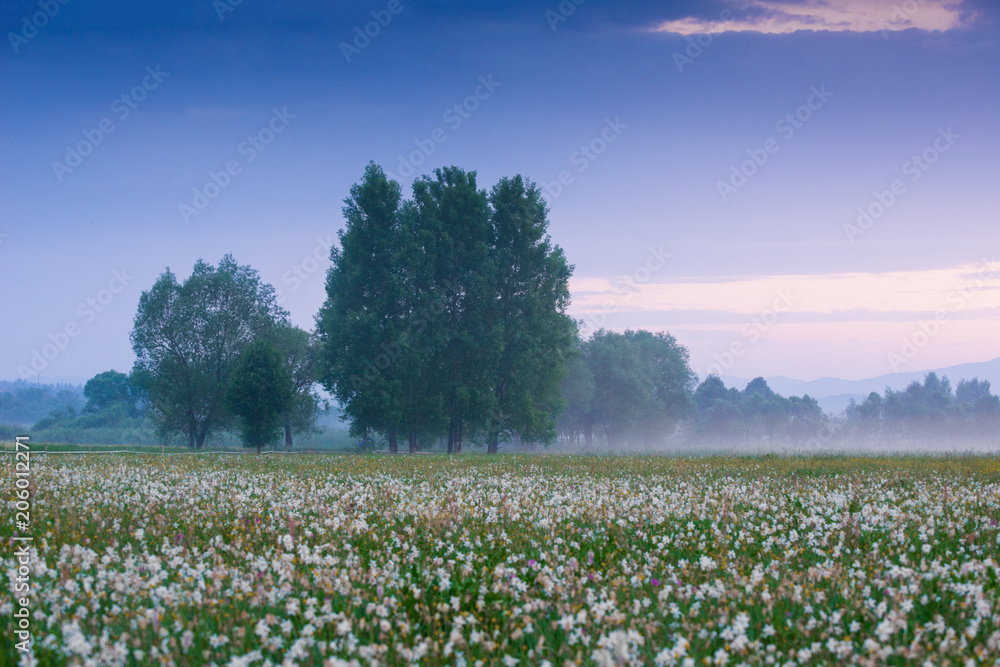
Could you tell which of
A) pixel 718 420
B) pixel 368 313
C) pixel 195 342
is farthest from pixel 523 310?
pixel 718 420

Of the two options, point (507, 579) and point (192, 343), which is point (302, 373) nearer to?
point (192, 343)

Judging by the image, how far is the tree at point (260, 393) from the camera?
40688mm

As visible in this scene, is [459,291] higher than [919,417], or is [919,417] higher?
[459,291]

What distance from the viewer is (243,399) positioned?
40.7m

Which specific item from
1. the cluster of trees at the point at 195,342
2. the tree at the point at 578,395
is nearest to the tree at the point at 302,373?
the cluster of trees at the point at 195,342

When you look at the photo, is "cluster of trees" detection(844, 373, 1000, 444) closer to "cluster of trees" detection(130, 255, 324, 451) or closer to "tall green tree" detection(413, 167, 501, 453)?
"tall green tree" detection(413, 167, 501, 453)

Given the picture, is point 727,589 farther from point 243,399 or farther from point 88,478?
point 243,399

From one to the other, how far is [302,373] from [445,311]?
26070 millimetres

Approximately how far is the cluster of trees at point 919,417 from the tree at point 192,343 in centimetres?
13617

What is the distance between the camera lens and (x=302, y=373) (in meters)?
67.5

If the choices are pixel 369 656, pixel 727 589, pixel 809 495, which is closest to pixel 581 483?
pixel 809 495

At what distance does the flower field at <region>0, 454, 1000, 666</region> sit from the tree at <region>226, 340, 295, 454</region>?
28143mm

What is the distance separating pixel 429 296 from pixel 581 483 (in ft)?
102

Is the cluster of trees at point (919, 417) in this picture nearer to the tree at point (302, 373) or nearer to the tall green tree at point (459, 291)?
the tree at point (302, 373)
